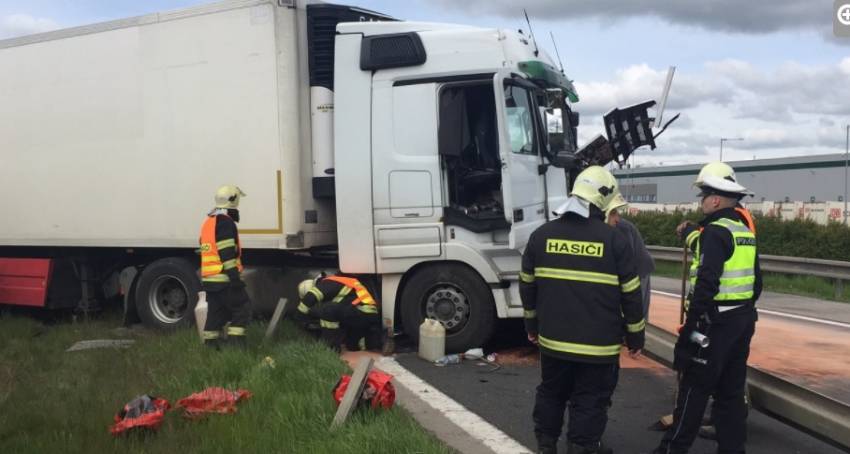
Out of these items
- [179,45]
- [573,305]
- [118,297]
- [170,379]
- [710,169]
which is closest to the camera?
[573,305]

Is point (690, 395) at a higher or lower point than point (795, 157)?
lower

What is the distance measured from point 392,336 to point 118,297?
13.5ft

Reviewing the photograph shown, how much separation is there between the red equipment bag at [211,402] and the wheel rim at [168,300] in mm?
3508

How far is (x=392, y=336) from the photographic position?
7.25 meters

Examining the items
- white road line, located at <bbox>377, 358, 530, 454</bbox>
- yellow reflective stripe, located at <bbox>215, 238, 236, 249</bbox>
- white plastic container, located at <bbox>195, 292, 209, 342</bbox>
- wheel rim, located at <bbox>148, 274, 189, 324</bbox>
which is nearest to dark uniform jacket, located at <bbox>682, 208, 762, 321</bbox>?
white road line, located at <bbox>377, 358, 530, 454</bbox>

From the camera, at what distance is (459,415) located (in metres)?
5.21

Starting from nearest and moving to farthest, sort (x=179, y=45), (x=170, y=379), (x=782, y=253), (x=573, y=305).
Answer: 1. (x=573, y=305)
2. (x=170, y=379)
3. (x=179, y=45)
4. (x=782, y=253)

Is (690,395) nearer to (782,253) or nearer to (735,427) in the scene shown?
(735,427)

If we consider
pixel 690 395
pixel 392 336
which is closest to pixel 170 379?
pixel 392 336

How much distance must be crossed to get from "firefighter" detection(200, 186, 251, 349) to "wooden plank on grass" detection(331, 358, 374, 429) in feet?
7.77

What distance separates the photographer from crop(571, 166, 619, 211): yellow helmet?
416 cm

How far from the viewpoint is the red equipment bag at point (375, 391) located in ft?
15.6

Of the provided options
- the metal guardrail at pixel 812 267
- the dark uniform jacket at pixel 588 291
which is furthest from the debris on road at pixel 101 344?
the metal guardrail at pixel 812 267

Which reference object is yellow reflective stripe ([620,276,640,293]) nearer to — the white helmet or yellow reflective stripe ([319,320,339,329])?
the white helmet
